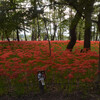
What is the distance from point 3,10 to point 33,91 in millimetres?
5607

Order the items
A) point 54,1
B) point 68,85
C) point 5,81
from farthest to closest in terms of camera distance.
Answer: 1. point 54,1
2. point 5,81
3. point 68,85

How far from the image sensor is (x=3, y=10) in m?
7.42

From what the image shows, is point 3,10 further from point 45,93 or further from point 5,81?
point 45,93

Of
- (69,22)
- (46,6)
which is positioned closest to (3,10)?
(46,6)

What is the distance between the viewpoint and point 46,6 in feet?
23.6

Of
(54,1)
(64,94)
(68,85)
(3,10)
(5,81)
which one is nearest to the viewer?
(64,94)

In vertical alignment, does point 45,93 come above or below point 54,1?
below

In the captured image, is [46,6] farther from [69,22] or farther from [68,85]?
[68,85]

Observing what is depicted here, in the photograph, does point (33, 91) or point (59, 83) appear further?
point (59, 83)

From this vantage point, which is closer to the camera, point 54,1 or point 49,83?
point 49,83

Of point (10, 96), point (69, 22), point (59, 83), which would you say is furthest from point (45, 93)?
point (69, 22)

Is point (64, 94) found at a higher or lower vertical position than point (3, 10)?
lower

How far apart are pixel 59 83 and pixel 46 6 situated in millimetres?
4766

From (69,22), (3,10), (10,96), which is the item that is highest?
(3,10)
